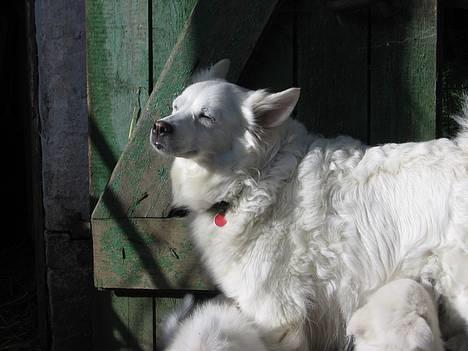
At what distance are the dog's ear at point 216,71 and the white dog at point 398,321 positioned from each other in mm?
1413

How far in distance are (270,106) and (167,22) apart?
0.82 metres

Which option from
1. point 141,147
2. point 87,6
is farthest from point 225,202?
point 87,6

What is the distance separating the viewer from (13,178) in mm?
6199

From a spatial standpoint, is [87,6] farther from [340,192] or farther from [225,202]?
[340,192]

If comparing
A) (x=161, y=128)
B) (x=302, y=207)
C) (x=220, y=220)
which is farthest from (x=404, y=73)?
(x=161, y=128)

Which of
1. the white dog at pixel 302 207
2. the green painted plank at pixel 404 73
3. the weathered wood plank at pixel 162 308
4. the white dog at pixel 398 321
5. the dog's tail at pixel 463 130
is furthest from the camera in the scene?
the weathered wood plank at pixel 162 308

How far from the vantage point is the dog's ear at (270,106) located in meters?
3.33

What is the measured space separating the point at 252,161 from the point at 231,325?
85cm

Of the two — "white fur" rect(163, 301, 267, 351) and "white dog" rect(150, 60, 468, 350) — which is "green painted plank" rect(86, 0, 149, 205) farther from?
"white fur" rect(163, 301, 267, 351)

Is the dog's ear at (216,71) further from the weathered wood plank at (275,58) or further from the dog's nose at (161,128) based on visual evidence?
the dog's nose at (161,128)

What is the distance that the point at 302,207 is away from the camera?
11.1 feet

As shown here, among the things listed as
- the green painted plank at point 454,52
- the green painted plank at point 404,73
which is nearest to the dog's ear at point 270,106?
the green painted plank at point 404,73

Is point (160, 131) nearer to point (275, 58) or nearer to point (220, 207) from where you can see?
point (220, 207)

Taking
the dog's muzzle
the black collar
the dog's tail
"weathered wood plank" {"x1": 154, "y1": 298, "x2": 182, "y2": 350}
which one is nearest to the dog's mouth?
the dog's muzzle
